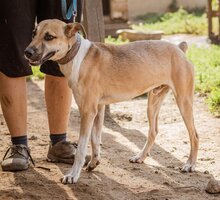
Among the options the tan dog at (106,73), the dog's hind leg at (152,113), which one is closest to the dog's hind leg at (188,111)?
the tan dog at (106,73)

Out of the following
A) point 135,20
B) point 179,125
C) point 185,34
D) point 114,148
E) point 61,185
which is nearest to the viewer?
point 61,185

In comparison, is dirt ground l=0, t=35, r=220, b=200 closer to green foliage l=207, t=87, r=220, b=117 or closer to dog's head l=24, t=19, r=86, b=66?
green foliage l=207, t=87, r=220, b=117

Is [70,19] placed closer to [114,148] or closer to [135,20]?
[114,148]

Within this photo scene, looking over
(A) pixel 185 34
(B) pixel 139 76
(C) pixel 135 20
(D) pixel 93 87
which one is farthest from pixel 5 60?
(C) pixel 135 20

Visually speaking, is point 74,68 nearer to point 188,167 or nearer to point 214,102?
point 188,167

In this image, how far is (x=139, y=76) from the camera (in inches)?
184

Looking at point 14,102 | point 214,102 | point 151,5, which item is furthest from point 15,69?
point 151,5

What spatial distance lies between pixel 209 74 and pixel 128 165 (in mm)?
3624

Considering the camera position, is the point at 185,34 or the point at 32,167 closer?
the point at 32,167

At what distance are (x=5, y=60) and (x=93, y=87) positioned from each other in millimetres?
731

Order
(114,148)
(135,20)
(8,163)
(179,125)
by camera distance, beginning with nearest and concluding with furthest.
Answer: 1. (8,163)
2. (114,148)
3. (179,125)
4. (135,20)

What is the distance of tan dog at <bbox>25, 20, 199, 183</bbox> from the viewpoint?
4164mm

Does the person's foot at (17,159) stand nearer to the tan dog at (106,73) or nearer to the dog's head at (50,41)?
the tan dog at (106,73)

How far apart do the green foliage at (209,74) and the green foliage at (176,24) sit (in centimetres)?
419
